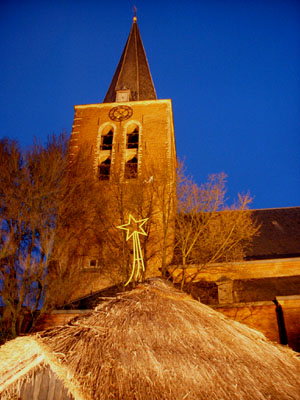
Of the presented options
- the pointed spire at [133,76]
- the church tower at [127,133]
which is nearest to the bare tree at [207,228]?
the church tower at [127,133]

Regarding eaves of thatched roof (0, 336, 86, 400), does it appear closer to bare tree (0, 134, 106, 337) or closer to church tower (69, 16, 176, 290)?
bare tree (0, 134, 106, 337)

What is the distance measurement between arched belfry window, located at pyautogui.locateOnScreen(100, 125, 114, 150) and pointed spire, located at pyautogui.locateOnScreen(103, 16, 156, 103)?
2554 mm

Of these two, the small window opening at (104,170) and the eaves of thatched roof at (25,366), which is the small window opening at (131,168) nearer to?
the small window opening at (104,170)

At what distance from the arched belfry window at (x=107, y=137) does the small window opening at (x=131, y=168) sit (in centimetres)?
151

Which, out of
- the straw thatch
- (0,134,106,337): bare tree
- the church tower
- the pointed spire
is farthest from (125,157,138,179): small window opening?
the straw thatch

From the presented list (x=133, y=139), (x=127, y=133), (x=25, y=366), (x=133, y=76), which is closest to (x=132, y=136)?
(x=133, y=139)

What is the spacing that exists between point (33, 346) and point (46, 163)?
9838 millimetres

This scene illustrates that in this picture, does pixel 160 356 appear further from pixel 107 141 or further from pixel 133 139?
pixel 107 141

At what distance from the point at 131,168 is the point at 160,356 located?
13.6 meters

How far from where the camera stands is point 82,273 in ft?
44.3

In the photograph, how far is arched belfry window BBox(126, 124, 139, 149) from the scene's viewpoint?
1762 centimetres

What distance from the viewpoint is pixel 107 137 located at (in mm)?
18656

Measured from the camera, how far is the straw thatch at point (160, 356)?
3061mm

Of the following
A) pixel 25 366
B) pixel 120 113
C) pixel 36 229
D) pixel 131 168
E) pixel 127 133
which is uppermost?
pixel 120 113
